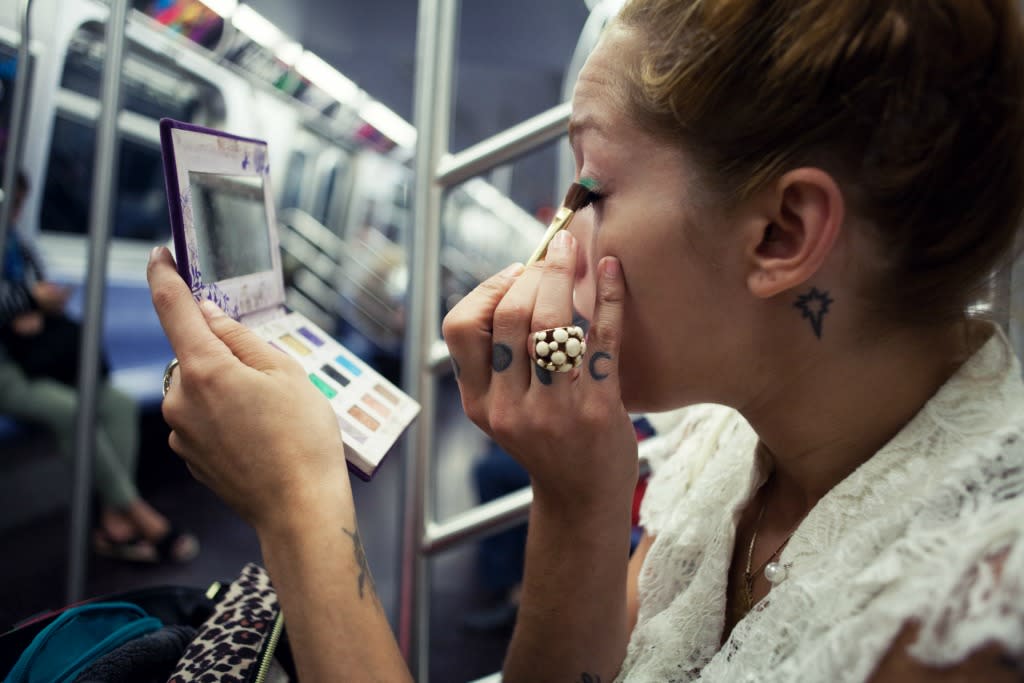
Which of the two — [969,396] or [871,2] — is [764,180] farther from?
[969,396]

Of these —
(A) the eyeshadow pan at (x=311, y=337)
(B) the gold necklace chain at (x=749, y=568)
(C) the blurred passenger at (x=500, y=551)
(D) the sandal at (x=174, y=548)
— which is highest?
(A) the eyeshadow pan at (x=311, y=337)

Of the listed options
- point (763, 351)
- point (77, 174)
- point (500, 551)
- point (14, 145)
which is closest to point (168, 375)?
point (763, 351)

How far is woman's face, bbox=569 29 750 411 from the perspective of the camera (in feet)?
2.41

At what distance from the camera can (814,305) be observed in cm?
74

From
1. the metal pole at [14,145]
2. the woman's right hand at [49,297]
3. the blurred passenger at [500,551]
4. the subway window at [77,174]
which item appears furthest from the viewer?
the subway window at [77,174]

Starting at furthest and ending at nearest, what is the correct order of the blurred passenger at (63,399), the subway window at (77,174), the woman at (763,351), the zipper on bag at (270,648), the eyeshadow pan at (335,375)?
1. the subway window at (77,174)
2. the blurred passenger at (63,399)
3. the eyeshadow pan at (335,375)
4. the zipper on bag at (270,648)
5. the woman at (763,351)

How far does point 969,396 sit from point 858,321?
0.13 m

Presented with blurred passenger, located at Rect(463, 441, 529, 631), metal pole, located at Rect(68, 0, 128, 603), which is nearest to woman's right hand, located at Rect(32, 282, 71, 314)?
metal pole, located at Rect(68, 0, 128, 603)

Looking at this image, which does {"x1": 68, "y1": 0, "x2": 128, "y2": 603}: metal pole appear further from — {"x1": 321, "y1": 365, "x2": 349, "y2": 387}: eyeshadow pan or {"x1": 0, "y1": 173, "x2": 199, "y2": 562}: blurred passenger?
{"x1": 321, "y1": 365, "x2": 349, "y2": 387}: eyeshadow pan

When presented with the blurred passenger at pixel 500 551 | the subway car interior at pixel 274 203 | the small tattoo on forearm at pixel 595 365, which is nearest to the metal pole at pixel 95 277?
the subway car interior at pixel 274 203

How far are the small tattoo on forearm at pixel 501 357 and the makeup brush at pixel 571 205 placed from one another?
0.34ft

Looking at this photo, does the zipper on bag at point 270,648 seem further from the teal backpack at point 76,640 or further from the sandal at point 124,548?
the sandal at point 124,548

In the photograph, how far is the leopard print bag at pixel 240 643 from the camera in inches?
27.8

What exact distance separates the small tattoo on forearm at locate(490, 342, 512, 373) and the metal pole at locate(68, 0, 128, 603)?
0.86 m
